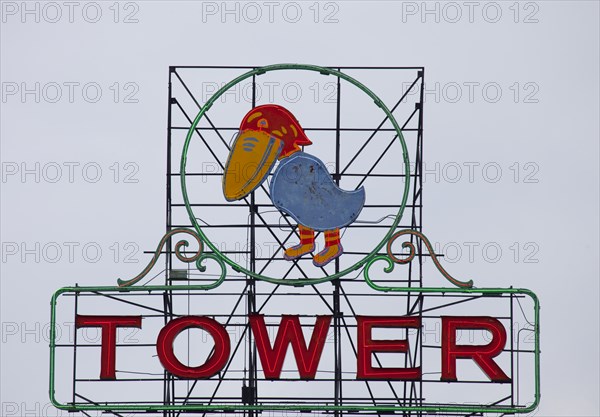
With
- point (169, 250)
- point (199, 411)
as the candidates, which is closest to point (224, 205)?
point (169, 250)

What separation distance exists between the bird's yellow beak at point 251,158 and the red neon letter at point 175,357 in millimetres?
2791

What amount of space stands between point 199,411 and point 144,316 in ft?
7.57

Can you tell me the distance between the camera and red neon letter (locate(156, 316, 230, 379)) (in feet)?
146

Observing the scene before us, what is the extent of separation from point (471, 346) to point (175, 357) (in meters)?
6.07

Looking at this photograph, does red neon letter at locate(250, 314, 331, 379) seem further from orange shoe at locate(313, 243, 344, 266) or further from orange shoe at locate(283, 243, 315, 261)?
orange shoe at locate(283, 243, 315, 261)

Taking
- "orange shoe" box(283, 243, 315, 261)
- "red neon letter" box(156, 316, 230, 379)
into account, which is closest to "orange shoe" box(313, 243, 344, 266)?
"orange shoe" box(283, 243, 315, 261)

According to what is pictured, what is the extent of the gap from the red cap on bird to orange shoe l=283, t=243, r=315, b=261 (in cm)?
195

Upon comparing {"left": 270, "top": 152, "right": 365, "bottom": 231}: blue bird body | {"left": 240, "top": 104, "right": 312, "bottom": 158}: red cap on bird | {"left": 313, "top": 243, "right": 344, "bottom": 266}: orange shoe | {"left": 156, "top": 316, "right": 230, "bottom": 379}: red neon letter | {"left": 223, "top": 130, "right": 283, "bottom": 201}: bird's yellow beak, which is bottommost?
{"left": 156, "top": 316, "right": 230, "bottom": 379}: red neon letter

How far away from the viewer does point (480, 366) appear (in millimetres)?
44625

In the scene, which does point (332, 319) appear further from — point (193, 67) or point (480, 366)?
point (193, 67)

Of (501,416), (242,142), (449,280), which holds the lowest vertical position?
(501,416)

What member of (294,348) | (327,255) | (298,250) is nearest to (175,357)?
(294,348)

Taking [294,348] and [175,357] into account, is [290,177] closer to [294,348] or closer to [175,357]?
[294,348]

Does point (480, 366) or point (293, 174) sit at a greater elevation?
point (293, 174)
